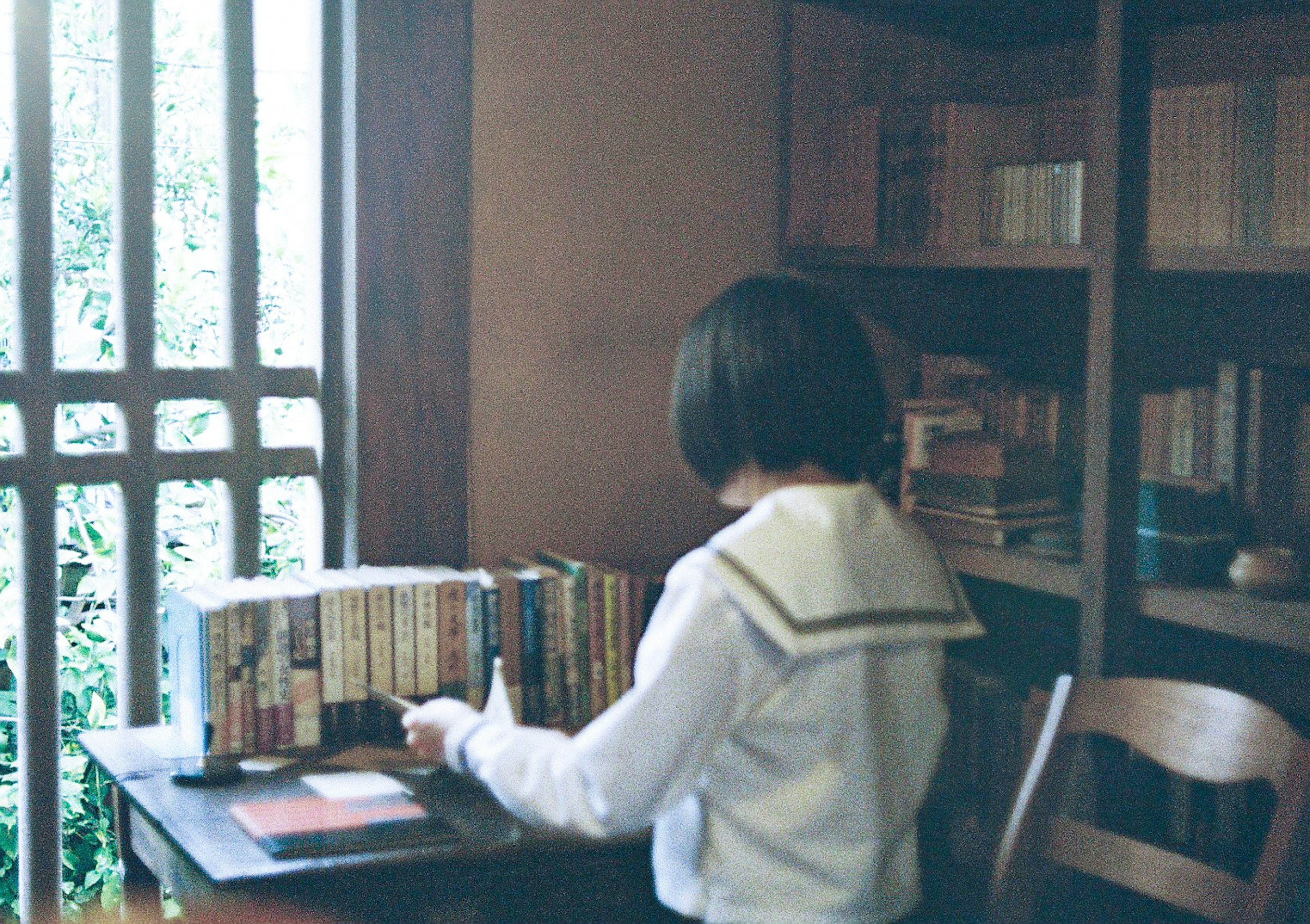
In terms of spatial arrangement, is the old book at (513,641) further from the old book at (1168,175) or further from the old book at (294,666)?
the old book at (1168,175)

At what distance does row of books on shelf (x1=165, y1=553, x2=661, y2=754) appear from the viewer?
2.31 m

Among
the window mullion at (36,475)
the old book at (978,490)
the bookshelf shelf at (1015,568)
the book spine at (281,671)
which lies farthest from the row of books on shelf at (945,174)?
the window mullion at (36,475)

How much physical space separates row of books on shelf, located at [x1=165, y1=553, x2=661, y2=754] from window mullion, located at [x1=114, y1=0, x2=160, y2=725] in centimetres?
18

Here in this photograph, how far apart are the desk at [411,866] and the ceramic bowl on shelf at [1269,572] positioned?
0.91m

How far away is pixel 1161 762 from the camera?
1939 millimetres

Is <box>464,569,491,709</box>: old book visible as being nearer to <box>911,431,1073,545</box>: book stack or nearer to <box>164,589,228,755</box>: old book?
<box>164,589,228,755</box>: old book

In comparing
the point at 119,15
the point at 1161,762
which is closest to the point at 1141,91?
the point at 1161,762

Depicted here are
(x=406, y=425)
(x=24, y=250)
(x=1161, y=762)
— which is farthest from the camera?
(x=406, y=425)

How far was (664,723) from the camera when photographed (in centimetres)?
153

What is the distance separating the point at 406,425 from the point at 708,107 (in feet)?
2.81

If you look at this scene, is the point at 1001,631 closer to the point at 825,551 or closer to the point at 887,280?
the point at 887,280

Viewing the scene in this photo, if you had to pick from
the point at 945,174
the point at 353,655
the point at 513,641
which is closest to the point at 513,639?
the point at 513,641

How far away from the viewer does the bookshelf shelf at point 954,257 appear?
2.37m

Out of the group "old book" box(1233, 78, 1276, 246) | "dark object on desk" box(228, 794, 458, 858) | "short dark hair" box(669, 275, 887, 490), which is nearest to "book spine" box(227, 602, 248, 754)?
"dark object on desk" box(228, 794, 458, 858)
